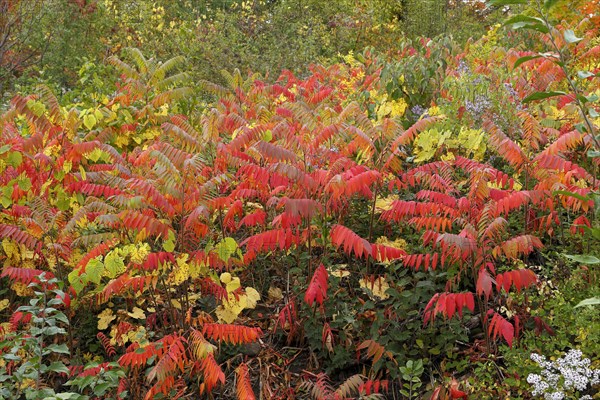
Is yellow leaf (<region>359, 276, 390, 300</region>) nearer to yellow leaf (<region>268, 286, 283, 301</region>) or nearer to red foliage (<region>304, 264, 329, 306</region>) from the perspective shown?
red foliage (<region>304, 264, 329, 306</region>)

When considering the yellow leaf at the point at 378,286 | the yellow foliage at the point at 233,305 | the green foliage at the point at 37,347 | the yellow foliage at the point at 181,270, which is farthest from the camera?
the yellow leaf at the point at 378,286

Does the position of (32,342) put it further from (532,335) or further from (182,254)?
(532,335)

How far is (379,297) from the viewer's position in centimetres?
454

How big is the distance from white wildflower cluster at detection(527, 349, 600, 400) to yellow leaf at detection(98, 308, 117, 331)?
8.68 feet

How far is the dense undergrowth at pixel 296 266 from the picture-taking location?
394cm

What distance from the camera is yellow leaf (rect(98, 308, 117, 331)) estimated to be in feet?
14.8

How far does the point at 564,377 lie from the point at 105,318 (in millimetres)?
2845

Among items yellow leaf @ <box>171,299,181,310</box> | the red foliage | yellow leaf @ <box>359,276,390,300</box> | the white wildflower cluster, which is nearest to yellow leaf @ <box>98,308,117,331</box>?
yellow leaf @ <box>171,299,181,310</box>

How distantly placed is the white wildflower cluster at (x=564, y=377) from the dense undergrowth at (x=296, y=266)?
16 centimetres

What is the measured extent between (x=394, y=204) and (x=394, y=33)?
1113 centimetres

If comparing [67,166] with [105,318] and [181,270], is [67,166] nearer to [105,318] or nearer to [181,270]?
[105,318]

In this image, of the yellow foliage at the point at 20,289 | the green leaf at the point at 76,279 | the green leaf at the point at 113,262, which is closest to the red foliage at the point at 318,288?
the green leaf at the point at 113,262

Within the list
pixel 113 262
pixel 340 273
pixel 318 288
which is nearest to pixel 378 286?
pixel 340 273

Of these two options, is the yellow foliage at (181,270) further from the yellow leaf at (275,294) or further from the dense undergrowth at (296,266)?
the yellow leaf at (275,294)
